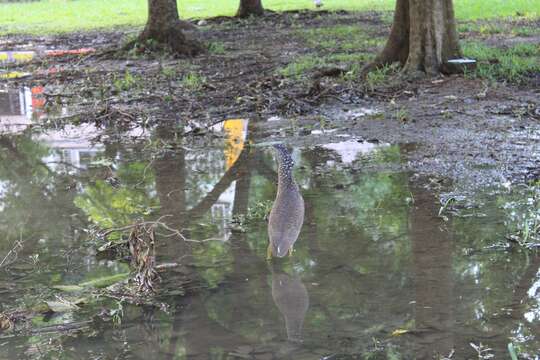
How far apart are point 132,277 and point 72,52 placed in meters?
12.6

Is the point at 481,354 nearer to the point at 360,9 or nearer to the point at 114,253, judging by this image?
the point at 114,253

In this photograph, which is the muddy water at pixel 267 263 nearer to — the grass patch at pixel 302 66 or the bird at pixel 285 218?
the bird at pixel 285 218

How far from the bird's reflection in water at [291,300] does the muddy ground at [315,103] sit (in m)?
2.41

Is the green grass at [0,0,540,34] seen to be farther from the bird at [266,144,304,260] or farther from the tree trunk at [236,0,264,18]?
the bird at [266,144,304,260]

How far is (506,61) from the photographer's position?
11203mm

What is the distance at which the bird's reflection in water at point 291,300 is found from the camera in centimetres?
403

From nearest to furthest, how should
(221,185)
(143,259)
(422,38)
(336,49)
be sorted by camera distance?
(143,259)
(221,185)
(422,38)
(336,49)

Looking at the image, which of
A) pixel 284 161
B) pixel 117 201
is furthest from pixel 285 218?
pixel 117 201

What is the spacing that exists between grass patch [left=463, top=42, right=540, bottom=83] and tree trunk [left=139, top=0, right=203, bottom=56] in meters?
5.27

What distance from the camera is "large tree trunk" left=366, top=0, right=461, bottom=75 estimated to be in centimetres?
1033

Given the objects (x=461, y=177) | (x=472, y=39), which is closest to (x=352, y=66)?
(x=472, y=39)

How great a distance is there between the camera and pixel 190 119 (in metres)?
9.34

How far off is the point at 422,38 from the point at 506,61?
1.62 metres

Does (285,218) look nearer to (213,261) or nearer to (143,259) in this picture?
(213,261)
